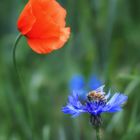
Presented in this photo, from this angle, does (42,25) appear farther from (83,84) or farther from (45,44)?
(83,84)

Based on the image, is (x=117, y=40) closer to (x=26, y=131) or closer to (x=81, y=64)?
(x=81, y=64)

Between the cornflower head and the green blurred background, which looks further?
the green blurred background

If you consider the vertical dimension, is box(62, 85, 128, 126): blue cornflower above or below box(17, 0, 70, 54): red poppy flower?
below

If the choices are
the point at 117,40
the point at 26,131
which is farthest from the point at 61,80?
the point at 26,131

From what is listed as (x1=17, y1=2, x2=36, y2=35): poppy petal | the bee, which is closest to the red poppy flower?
(x1=17, y1=2, x2=36, y2=35): poppy petal

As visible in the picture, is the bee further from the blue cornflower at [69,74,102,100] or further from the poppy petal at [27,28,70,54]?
the blue cornflower at [69,74,102,100]

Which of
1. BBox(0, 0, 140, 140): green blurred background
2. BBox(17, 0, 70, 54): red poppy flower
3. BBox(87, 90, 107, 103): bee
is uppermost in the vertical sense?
BBox(17, 0, 70, 54): red poppy flower

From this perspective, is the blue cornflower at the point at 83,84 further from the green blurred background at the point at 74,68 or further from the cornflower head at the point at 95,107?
the cornflower head at the point at 95,107
